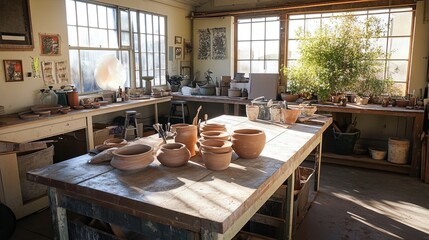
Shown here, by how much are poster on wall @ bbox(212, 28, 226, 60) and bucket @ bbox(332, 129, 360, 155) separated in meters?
2.74

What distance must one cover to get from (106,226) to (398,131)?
15.0ft

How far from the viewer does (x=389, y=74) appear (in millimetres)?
4902

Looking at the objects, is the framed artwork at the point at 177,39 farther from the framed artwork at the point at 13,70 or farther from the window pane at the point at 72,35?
the framed artwork at the point at 13,70

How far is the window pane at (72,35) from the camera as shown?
430cm

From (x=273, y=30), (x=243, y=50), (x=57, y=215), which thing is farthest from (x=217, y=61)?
(x=57, y=215)

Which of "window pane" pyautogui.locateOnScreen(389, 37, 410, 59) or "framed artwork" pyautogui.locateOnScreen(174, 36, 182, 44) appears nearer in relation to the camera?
"window pane" pyautogui.locateOnScreen(389, 37, 410, 59)

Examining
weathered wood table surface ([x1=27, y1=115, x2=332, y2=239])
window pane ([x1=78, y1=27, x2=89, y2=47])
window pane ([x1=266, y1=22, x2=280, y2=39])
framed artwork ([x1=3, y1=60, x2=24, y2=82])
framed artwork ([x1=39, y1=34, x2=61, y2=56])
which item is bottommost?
weathered wood table surface ([x1=27, y1=115, x2=332, y2=239])

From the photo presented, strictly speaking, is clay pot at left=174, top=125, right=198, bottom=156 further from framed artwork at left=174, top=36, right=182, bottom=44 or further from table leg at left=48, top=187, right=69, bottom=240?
framed artwork at left=174, top=36, right=182, bottom=44

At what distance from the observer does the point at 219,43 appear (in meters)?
6.34

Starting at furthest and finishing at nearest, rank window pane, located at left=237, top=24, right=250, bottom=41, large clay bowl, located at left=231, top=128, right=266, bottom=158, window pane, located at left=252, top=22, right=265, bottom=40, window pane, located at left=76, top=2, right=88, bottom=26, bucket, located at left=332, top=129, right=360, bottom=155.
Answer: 1. window pane, located at left=237, top=24, right=250, bottom=41
2. window pane, located at left=252, top=22, right=265, bottom=40
3. bucket, located at left=332, top=129, right=360, bottom=155
4. window pane, located at left=76, top=2, right=88, bottom=26
5. large clay bowl, located at left=231, top=128, right=266, bottom=158

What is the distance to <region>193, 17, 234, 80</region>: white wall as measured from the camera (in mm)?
6199

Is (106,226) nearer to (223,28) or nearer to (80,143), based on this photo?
(80,143)

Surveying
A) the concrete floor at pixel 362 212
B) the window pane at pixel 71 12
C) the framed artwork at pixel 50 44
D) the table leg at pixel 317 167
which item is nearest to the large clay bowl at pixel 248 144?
the concrete floor at pixel 362 212

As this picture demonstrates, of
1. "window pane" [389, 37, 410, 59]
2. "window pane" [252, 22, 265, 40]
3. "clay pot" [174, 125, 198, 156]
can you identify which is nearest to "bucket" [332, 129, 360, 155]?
"window pane" [389, 37, 410, 59]
